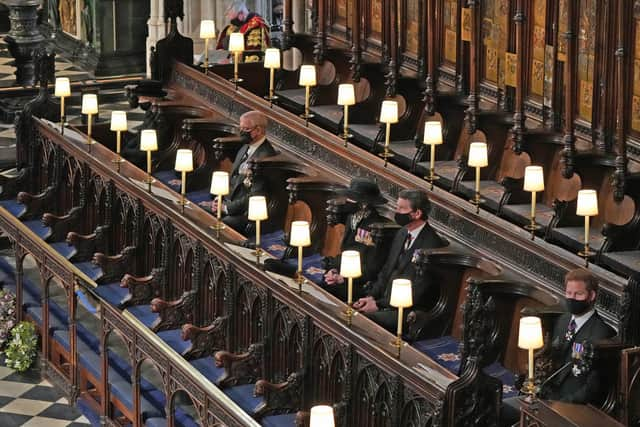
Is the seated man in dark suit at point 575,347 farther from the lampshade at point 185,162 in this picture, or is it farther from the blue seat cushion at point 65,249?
the blue seat cushion at point 65,249

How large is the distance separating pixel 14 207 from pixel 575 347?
746cm

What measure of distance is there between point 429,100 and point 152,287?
3.59 metres

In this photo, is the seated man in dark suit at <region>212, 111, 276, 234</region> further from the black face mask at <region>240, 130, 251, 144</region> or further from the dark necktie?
the dark necktie

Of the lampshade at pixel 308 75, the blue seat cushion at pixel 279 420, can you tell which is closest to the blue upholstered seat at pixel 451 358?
the blue seat cushion at pixel 279 420

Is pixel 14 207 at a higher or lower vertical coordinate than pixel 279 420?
higher

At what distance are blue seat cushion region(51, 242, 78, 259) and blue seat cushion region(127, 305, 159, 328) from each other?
1346mm

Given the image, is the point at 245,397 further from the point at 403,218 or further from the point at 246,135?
the point at 246,135

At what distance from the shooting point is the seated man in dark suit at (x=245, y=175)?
14836 mm

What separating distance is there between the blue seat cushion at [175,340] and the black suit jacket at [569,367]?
127 inches

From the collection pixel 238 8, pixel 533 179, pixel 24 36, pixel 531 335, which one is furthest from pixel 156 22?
pixel 531 335

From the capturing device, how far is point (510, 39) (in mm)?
16281

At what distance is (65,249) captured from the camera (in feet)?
51.2

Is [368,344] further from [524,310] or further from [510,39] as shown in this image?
[510,39]

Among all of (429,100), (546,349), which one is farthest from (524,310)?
(429,100)
